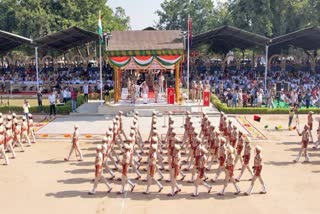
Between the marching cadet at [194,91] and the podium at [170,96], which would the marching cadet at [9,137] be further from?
the marching cadet at [194,91]

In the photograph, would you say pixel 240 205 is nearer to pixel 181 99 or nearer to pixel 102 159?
pixel 102 159

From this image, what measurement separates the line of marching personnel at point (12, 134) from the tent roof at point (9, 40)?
1624 centimetres

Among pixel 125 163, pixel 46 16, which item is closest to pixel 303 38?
pixel 46 16

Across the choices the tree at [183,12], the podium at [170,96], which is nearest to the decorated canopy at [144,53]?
the podium at [170,96]

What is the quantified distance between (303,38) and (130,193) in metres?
28.6

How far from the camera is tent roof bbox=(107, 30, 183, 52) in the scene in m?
25.2

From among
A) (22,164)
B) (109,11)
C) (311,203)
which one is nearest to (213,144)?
(311,203)

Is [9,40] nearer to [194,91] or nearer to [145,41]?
[145,41]

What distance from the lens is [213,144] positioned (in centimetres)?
1443

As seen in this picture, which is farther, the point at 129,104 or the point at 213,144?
the point at 129,104

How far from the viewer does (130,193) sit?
1223 centimetres

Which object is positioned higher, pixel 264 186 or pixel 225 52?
pixel 225 52

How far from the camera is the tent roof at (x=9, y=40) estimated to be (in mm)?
32719

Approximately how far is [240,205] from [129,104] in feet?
50.4
